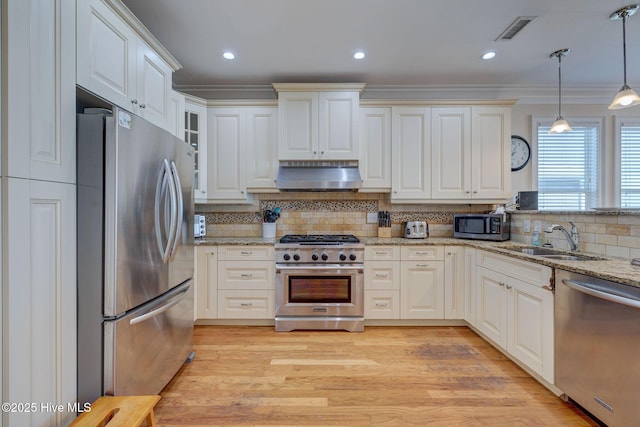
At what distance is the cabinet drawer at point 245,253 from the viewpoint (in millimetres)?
3059

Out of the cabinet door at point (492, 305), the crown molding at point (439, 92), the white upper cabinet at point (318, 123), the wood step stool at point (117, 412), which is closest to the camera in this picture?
the wood step stool at point (117, 412)

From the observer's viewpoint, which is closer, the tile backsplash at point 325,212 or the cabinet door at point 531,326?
the cabinet door at point 531,326

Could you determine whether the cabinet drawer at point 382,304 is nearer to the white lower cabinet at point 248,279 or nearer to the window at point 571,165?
the white lower cabinet at point 248,279

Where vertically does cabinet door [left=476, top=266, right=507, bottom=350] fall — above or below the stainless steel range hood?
below

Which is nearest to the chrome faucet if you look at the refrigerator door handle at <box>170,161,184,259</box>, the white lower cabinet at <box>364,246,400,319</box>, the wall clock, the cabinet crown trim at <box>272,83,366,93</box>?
the white lower cabinet at <box>364,246,400,319</box>

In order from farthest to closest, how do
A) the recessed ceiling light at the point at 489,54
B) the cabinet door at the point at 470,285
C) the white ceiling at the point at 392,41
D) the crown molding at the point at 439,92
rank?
the crown molding at the point at 439,92 → the cabinet door at the point at 470,285 → the recessed ceiling light at the point at 489,54 → the white ceiling at the point at 392,41

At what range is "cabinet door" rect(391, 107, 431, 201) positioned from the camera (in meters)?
3.32

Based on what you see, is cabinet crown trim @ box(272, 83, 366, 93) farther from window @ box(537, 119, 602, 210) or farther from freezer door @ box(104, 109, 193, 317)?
window @ box(537, 119, 602, 210)

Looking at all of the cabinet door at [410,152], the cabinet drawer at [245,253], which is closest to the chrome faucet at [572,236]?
the cabinet door at [410,152]

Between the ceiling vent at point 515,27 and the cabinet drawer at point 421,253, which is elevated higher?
the ceiling vent at point 515,27

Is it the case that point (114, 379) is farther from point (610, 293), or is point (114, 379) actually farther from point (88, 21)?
point (610, 293)

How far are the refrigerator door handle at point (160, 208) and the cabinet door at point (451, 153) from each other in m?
2.67

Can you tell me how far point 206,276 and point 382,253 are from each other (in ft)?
6.15

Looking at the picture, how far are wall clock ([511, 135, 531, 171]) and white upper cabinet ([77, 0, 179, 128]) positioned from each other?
3.91 meters
